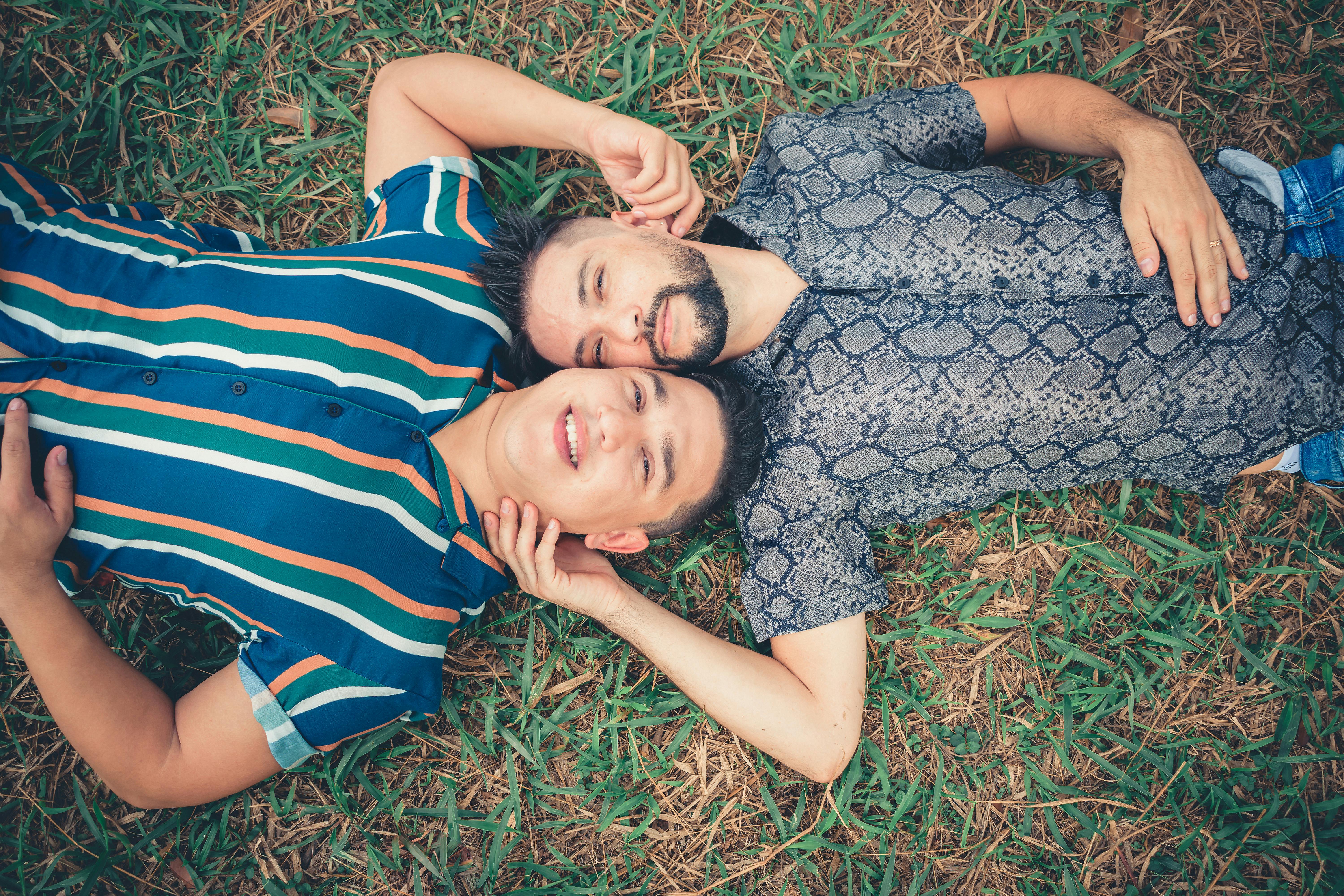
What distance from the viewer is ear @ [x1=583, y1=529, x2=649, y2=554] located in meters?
2.84

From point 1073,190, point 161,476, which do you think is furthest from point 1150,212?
point 161,476

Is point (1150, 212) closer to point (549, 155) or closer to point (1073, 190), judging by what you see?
point (1073, 190)

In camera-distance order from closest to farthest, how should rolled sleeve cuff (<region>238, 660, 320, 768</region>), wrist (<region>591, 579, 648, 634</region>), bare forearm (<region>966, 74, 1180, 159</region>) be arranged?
rolled sleeve cuff (<region>238, 660, 320, 768</region>)
bare forearm (<region>966, 74, 1180, 159</region>)
wrist (<region>591, 579, 648, 634</region>)

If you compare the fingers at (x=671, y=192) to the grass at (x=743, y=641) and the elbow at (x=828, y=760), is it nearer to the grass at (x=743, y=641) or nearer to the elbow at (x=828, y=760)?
the grass at (x=743, y=641)

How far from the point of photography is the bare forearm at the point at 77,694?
2.46 m

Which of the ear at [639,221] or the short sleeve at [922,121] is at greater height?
the short sleeve at [922,121]

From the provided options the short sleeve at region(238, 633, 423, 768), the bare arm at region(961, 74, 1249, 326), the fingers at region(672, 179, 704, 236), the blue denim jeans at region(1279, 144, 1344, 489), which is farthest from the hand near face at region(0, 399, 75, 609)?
the blue denim jeans at region(1279, 144, 1344, 489)

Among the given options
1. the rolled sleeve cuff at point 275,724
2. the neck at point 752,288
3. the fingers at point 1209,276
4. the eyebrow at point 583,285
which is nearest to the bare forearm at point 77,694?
the rolled sleeve cuff at point 275,724

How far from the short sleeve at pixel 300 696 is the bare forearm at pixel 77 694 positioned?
0.39m

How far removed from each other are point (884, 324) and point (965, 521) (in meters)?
1.08

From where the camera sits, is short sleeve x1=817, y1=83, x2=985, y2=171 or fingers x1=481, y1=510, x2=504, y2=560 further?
short sleeve x1=817, y1=83, x2=985, y2=171

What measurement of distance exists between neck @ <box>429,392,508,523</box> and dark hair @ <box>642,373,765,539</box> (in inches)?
25.4

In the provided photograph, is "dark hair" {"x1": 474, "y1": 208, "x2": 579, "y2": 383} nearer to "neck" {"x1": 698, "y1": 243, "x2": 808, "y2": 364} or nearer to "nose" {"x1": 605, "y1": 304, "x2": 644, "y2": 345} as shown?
"nose" {"x1": 605, "y1": 304, "x2": 644, "y2": 345}

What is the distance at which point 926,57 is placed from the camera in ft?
11.1
